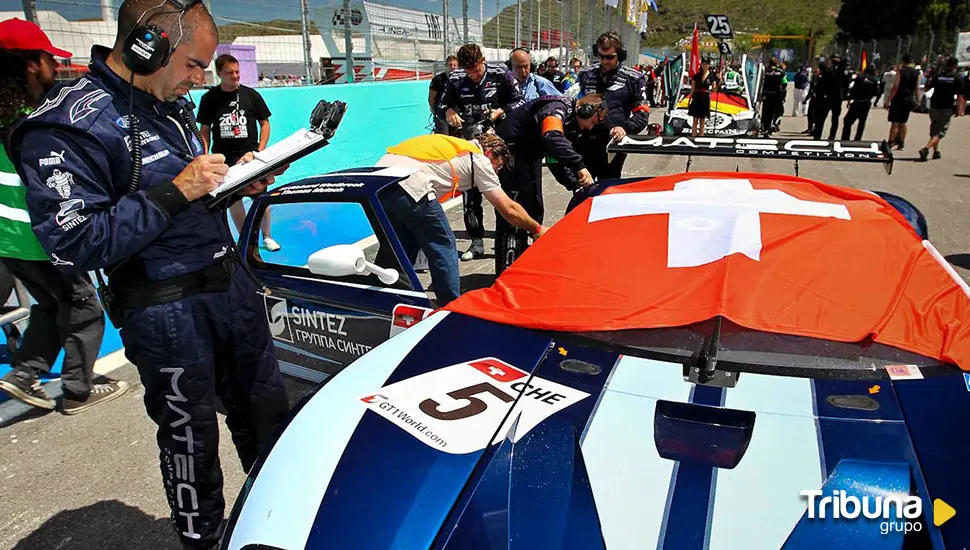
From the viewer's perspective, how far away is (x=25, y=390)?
3.19 meters

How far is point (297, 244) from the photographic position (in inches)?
230

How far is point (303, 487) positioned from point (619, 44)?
5354mm

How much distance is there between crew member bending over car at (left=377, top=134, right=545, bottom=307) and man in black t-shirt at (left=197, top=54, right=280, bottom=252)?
2.19 meters

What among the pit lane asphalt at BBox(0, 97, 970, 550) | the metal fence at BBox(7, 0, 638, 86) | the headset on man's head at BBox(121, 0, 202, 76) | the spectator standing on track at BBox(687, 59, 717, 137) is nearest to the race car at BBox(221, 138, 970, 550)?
the pit lane asphalt at BBox(0, 97, 970, 550)

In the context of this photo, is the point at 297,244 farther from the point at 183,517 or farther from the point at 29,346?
the point at 183,517

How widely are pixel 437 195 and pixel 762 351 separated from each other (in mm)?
2004

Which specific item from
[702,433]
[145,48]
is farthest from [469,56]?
[702,433]

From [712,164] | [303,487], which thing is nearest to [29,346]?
[303,487]

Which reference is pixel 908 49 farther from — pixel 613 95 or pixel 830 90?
pixel 613 95

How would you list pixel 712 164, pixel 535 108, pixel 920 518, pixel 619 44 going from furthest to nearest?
pixel 712 164 → pixel 619 44 → pixel 535 108 → pixel 920 518

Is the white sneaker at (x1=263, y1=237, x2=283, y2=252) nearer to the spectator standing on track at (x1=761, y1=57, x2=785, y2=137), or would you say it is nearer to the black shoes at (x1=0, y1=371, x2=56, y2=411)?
the black shoes at (x1=0, y1=371, x2=56, y2=411)

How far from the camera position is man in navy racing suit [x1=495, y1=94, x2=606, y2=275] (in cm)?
434

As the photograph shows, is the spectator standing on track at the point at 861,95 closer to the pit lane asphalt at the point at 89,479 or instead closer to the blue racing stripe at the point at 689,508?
the pit lane asphalt at the point at 89,479

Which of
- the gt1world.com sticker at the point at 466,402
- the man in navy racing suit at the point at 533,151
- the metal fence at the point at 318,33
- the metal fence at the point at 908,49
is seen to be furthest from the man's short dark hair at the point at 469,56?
the metal fence at the point at 908,49
